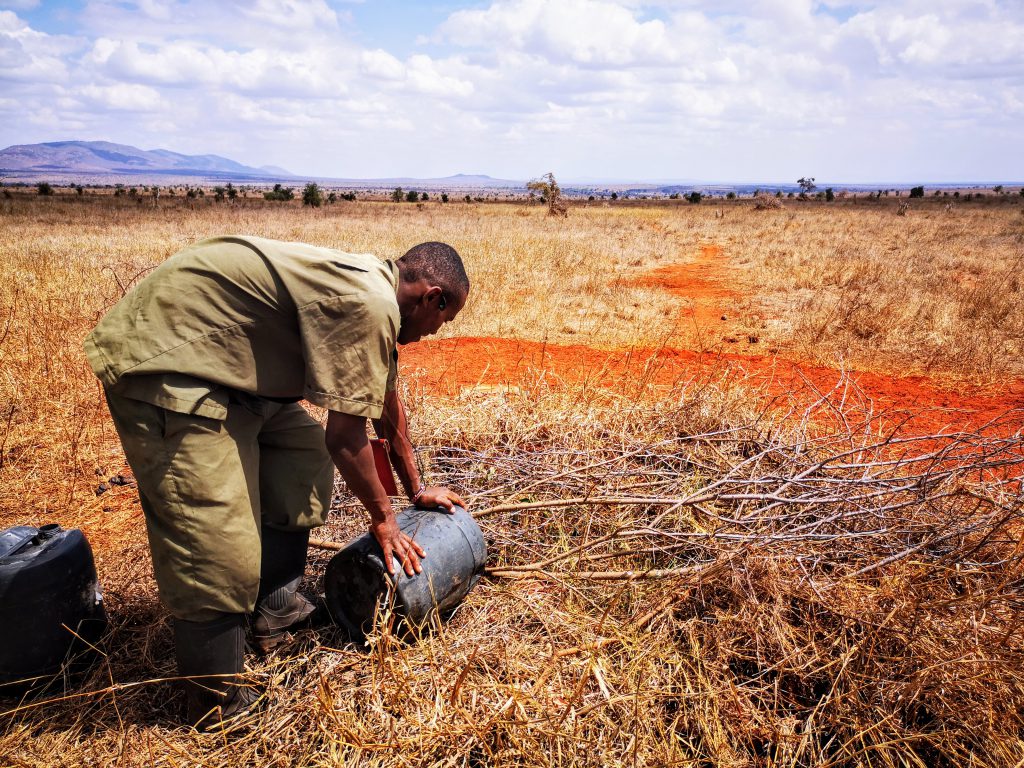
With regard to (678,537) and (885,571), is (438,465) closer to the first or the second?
(678,537)

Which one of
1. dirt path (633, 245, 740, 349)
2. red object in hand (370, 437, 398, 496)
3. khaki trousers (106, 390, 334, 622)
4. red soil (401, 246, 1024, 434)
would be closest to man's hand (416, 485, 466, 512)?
red object in hand (370, 437, 398, 496)

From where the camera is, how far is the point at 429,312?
6.19ft

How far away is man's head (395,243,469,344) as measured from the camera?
1840 mm

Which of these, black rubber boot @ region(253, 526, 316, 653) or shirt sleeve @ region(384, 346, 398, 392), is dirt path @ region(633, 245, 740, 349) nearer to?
shirt sleeve @ region(384, 346, 398, 392)

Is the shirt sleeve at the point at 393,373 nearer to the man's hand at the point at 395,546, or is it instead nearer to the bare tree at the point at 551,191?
the man's hand at the point at 395,546

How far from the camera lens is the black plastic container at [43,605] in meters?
1.91

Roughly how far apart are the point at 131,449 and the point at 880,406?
537cm

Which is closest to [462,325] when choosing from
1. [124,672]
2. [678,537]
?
[678,537]

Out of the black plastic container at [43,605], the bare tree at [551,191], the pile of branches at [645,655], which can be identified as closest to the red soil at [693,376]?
the pile of branches at [645,655]

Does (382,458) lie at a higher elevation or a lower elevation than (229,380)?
lower

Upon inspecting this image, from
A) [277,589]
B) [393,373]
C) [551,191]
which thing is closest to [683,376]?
[393,373]

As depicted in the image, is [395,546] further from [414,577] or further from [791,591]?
[791,591]

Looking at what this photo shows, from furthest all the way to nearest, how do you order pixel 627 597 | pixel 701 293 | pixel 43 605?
pixel 701 293
pixel 627 597
pixel 43 605

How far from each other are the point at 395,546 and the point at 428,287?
860 mm
